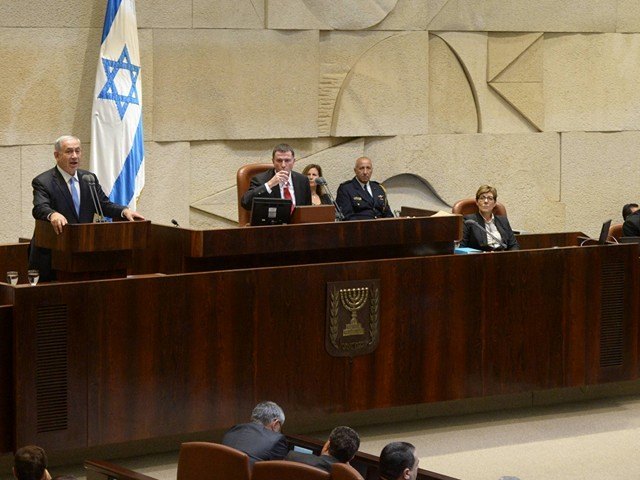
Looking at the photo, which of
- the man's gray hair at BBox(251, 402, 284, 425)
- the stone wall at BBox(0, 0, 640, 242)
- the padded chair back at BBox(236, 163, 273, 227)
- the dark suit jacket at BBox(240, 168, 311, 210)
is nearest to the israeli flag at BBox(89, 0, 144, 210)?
the stone wall at BBox(0, 0, 640, 242)

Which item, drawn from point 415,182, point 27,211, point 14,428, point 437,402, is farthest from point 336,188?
point 14,428

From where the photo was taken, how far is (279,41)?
981cm

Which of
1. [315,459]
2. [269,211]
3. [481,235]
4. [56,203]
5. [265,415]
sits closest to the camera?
[315,459]

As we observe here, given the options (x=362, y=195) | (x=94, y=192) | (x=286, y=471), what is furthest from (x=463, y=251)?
(x=286, y=471)

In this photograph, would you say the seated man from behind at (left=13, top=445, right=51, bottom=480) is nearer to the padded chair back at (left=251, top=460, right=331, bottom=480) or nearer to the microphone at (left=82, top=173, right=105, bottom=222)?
the padded chair back at (left=251, top=460, right=331, bottom=480)

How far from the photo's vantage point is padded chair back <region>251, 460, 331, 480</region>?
13.0ft

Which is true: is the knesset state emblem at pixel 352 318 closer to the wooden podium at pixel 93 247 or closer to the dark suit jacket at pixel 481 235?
the wooden podium at pixel 93 247

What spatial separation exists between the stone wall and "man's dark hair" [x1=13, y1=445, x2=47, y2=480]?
5.11 meters

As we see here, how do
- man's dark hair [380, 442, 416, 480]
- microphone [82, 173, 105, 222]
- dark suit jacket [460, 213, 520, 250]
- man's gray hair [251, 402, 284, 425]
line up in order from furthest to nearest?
dark suit jacket [460, 213, 520, 250]
microphone [82, 173, 105, 222]
man's gray hair [251, 402, 284, 425]
man's dark hair [380, 442, 416, 480]

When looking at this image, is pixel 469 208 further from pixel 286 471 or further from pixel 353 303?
pixel 286 471

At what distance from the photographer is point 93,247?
5891mm

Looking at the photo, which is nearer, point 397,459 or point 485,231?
point 397,459

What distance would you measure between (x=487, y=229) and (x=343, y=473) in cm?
417

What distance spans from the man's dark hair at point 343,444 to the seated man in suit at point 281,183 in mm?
3035
